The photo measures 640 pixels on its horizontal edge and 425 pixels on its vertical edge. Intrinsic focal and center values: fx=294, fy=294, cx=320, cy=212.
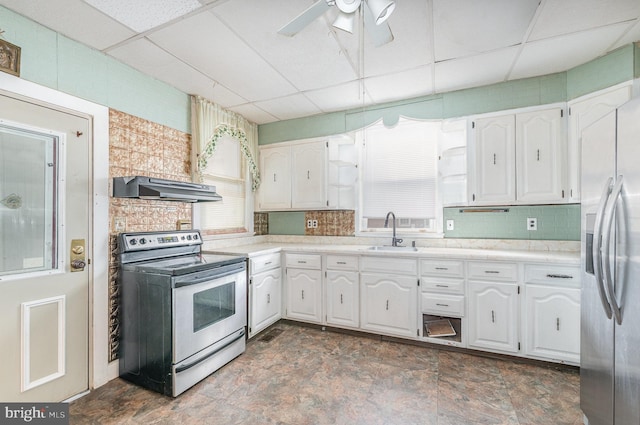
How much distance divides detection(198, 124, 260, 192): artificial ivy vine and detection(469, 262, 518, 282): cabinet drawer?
2673mm

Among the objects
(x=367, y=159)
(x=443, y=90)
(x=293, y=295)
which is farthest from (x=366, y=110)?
(x=293, y=295)

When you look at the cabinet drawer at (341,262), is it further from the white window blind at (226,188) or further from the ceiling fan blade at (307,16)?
the ceiling fan blade at (307,16)

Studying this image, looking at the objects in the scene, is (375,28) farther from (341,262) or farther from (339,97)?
(341,262)

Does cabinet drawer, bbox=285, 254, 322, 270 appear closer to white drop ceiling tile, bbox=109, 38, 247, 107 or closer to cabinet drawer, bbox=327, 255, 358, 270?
cabinet drawer, bbox=327, 255, 358, 270

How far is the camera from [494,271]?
250 cm

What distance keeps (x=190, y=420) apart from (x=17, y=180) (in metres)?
1.81

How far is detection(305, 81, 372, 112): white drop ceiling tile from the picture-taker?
9.73 ft

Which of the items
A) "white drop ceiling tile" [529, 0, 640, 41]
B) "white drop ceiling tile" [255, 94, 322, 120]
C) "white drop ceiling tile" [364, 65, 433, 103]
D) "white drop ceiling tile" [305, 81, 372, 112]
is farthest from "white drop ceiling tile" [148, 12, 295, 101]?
"white drop ceiling tile" [529, 0, 640, 41]

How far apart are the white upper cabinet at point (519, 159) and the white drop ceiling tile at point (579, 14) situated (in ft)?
2.45

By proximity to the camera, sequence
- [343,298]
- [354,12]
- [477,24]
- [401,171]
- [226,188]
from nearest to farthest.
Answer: [354,12] < [477,24] < [343,298] < [401,171] < [226,188]

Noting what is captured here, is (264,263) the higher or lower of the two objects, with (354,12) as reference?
lower

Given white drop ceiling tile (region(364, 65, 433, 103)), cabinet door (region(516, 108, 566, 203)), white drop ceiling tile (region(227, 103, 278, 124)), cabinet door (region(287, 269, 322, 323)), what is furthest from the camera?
white drop ceiling tile (region(227, 103, 278, 124))

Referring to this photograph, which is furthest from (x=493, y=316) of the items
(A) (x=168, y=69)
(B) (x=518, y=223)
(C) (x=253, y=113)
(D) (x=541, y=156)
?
(A) (x=168, y=69)

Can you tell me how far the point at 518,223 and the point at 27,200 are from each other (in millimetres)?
3920
